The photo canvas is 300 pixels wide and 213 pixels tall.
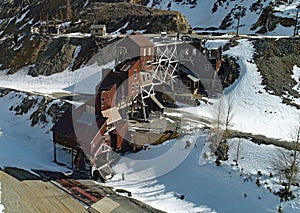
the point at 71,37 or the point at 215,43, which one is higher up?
the point at 71,37

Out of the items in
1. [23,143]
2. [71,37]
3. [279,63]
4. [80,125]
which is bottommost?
[23,143]

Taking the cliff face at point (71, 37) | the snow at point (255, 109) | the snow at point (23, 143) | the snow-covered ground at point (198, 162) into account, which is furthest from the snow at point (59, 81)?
the snow at point (255, 109)

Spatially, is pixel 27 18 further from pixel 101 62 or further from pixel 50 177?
pixel 50 177

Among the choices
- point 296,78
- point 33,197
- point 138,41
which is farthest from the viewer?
point 296,78

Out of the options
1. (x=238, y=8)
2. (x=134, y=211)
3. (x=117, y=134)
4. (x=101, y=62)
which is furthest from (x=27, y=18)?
(x=134, y=211)

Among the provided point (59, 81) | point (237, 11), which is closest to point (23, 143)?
point (59, 81)

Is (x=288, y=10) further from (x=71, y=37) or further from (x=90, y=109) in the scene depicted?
(x=90, y=109)
